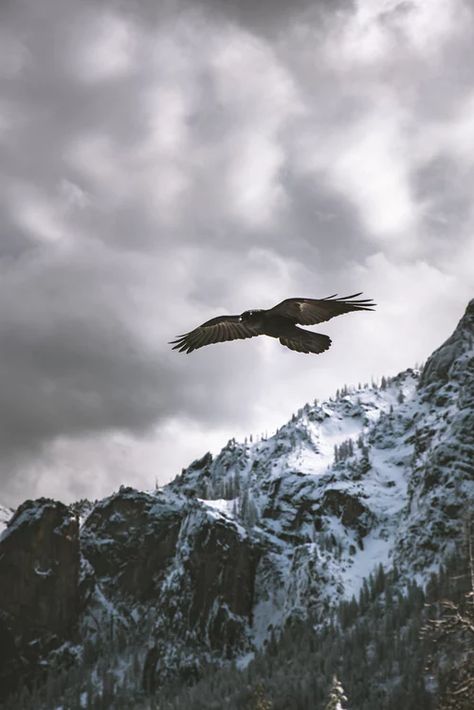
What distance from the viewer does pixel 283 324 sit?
14.2m

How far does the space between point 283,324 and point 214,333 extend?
163 centimetres

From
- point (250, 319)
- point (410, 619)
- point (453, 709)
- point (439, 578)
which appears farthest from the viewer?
point (439, 578)

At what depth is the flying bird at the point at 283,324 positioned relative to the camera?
13.2 meters

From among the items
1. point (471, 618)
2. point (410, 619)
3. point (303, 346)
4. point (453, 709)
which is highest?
point (410, 619)

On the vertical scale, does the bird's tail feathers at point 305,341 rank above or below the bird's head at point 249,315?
below

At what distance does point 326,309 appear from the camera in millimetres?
13461

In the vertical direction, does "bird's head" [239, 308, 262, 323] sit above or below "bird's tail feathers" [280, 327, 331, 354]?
above

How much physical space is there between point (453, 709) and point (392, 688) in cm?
13000

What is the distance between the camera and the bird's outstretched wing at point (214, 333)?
49.7 ft

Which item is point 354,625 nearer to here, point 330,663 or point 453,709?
point 330,663

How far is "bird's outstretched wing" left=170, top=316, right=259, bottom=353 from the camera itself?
15141 millimetres

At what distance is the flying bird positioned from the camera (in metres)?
13.2

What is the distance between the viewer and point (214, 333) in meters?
15.3

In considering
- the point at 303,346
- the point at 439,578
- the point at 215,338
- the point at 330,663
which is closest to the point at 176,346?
the point at 215,338
